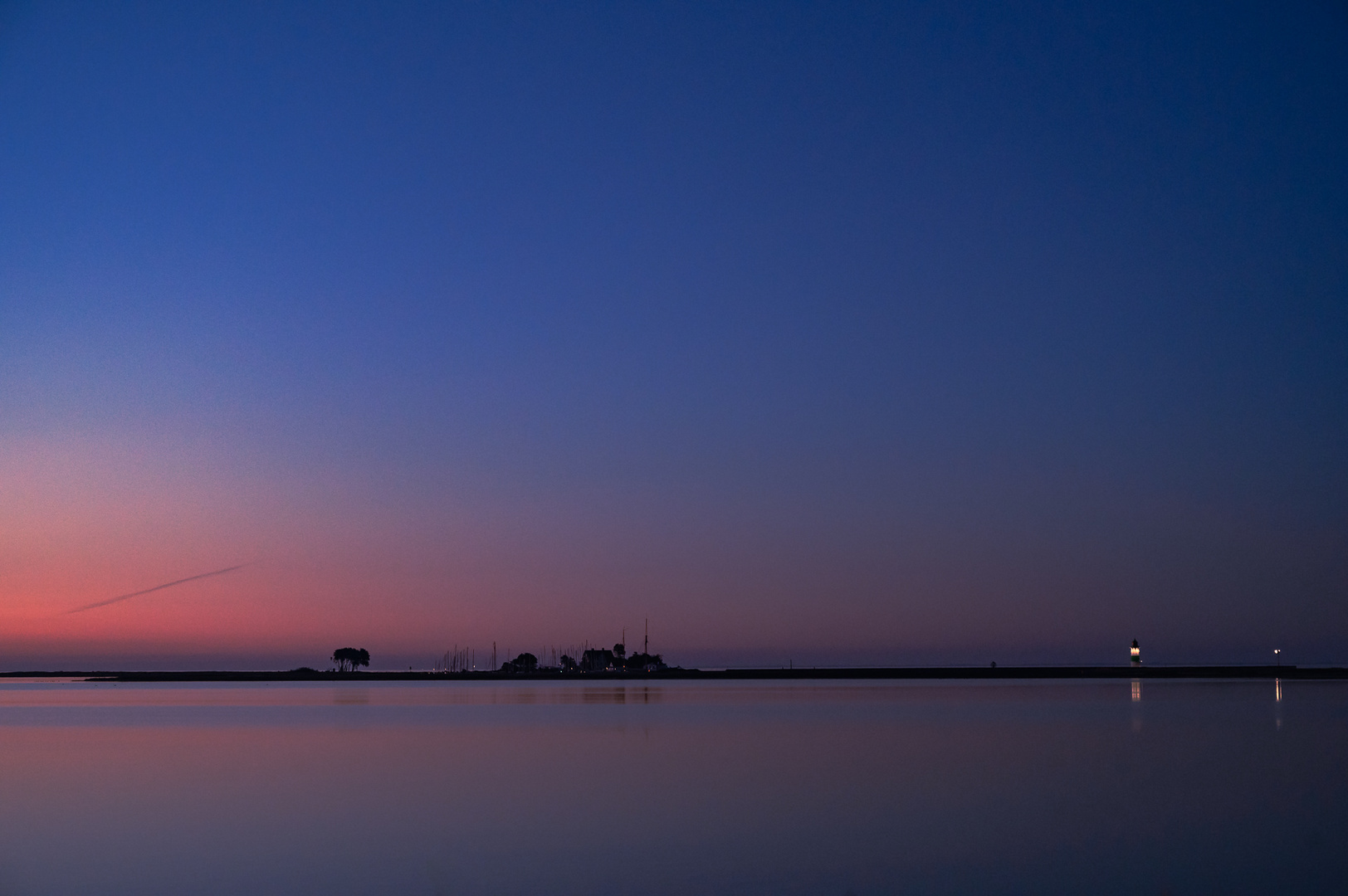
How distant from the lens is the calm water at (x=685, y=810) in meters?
14.4

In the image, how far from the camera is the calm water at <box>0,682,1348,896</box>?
14.4 m

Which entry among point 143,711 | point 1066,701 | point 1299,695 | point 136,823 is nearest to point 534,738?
point 136,823

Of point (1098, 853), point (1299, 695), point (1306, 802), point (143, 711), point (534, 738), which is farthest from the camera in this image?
point (1299, 695)

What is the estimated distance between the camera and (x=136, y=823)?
18812mm

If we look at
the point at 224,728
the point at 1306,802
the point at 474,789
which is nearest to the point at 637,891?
the point at 474,789

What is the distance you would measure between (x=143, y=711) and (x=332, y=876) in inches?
1930

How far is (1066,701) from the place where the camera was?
204 feet

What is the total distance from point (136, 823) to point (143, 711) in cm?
4327

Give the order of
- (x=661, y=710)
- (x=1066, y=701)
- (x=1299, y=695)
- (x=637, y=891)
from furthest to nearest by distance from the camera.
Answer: (x=1299, y=695), (x=1066, y=701), (x=661, y=710), (x=637, y=891)

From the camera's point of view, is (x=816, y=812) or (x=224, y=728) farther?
(x=224, y=728)

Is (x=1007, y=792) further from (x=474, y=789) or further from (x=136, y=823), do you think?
(x=136, y=823)

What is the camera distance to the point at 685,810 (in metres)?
19.6

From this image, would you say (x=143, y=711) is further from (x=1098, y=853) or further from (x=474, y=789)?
(x=1098, y=853)

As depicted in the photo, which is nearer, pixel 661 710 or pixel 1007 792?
pixel 1007 792
